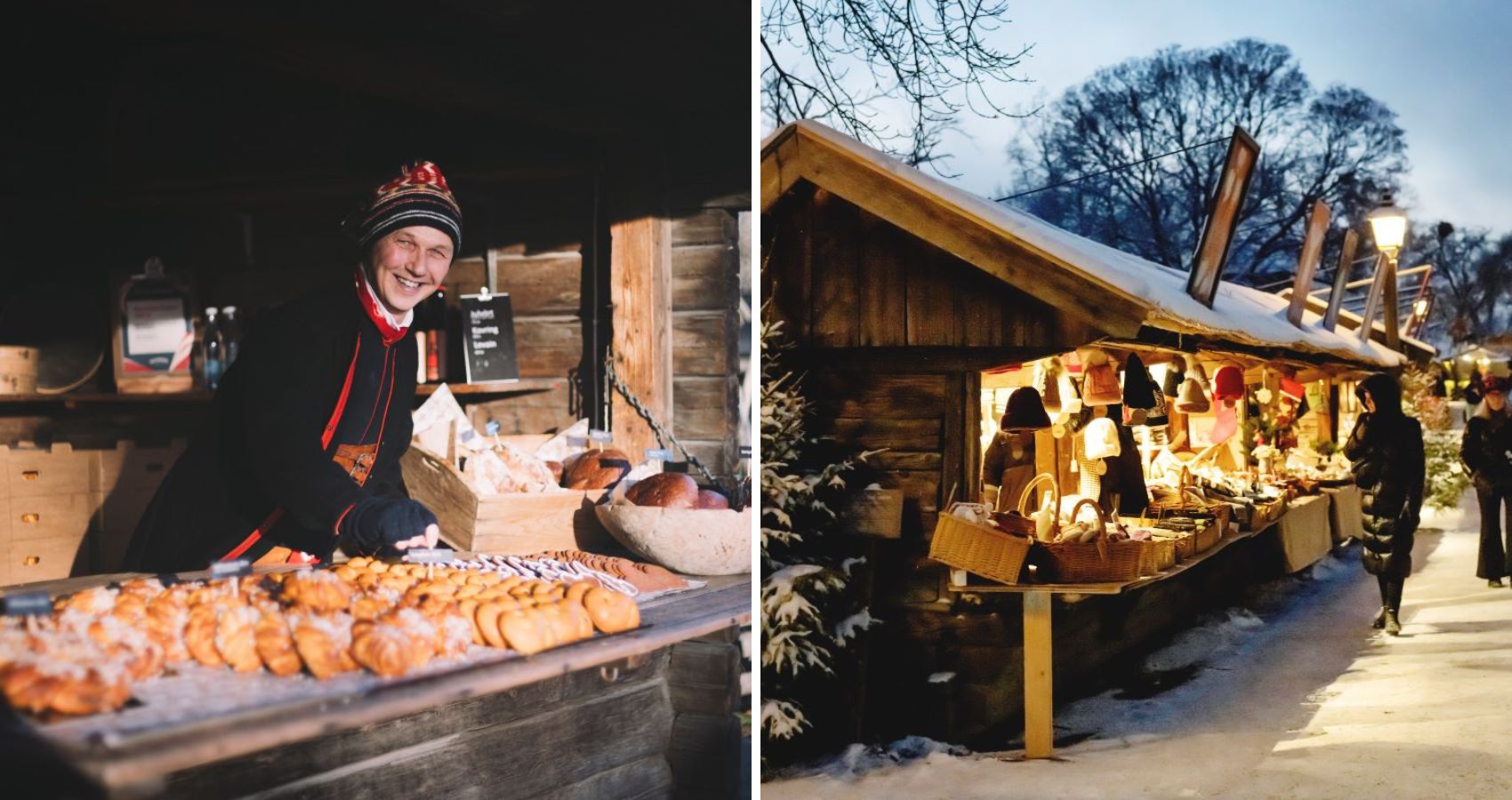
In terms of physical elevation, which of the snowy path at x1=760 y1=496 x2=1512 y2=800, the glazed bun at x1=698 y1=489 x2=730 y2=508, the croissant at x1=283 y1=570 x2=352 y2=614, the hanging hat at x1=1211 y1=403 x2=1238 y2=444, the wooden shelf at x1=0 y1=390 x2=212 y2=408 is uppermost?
the wooden shelf at x1=0 y1=390 x2=212 y2=408

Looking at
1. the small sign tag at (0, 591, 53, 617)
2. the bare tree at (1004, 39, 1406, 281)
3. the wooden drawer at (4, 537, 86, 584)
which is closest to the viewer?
the small sign tag at (0, 591, 53, 617)

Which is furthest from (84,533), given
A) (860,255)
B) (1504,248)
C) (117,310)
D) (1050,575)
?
(1504,248)

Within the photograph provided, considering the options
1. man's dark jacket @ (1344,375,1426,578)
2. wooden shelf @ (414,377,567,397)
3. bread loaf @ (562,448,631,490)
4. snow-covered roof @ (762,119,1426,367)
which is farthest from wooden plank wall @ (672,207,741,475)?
man's dark jacket @ (1344,375,1426,578)

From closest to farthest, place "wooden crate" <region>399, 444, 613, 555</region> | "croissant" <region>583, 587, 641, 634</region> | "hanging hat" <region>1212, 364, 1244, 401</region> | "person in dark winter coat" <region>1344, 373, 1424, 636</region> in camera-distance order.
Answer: "croissant" <region>583, 587, 641, 634</region>
"wooden crate" <region>399, 444, 613, 555</region>
"person in dark winter coat" <region>1344, 373, 1424, 636</region>
"hanging hat" <region>1212, 364, 1244, 401</region>

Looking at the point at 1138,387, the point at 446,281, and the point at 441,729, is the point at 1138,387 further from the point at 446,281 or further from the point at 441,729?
the point at 441,729

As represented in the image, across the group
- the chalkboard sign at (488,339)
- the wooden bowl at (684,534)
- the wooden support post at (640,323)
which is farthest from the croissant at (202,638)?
the wooden support post at (640,323)

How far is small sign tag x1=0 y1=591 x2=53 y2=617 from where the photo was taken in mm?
2910

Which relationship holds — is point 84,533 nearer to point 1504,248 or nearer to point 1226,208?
point 1226,208

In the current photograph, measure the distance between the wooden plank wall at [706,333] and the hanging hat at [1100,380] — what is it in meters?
2.44

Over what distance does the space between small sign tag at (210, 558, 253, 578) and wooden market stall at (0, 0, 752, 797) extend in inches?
9.8

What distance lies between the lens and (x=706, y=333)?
421 cm

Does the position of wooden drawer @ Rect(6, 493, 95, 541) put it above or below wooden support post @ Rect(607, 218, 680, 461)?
below

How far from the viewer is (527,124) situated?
3.87m

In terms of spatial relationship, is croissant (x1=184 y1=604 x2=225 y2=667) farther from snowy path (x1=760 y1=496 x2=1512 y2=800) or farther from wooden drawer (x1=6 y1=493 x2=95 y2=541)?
snowy path (x1=760 y1=496 x2=1512 y2=800)
